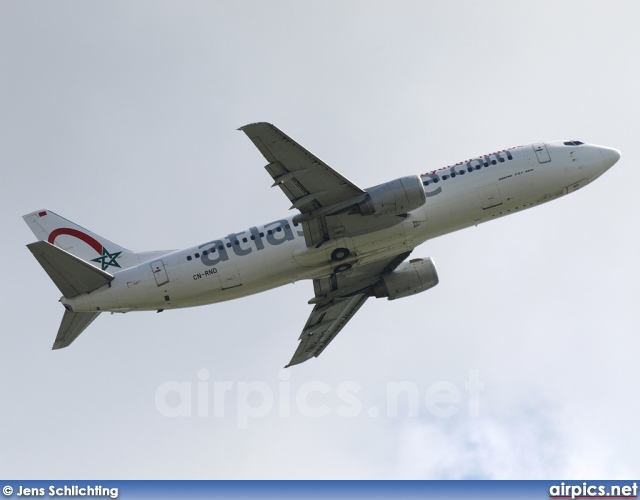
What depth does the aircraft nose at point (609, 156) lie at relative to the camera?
2055 inches

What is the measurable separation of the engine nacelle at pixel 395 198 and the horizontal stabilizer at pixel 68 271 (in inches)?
547

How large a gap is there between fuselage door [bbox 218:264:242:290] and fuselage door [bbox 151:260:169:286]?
283 cm

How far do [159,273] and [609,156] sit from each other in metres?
26.1

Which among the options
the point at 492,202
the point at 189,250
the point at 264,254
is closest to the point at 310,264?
the point at 264,254

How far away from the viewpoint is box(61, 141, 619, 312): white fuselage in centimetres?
4778

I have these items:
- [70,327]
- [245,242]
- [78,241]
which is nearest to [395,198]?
[245,242]

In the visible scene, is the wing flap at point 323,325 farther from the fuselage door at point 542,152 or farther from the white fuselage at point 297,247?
the fuselage door at point 542,152

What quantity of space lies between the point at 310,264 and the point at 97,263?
41.1ft

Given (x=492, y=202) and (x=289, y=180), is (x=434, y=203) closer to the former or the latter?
(x=492, y=202)

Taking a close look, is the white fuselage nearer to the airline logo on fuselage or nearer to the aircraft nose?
the airline logo on fuselage

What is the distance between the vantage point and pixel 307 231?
47625 millimetres

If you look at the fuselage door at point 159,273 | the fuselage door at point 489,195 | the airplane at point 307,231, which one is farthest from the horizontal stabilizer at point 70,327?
the fuselage door at point 489,195

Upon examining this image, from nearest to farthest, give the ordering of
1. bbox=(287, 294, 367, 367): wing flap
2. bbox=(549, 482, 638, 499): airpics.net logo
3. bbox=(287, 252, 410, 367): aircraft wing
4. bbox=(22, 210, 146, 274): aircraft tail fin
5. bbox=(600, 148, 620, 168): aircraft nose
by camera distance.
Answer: bbox=(549, 482, 638, 499): airpics.net logo → bbox=(22, 210, 146, 274): aircraft tail fin → bbox=(600, 148, 620, 168): aircraft nose → bbox=(287, 252, 410, 367): aircraft wing → bbox=(287, 294, 367, 367): wing flap

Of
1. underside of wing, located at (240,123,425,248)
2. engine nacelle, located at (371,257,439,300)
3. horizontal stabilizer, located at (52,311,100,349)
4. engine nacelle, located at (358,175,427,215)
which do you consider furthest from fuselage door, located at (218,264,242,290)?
engine nacelle, located at (371,257,439,300)
